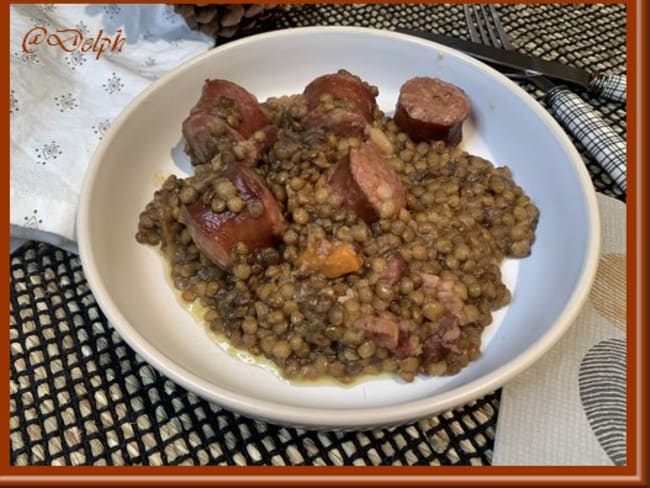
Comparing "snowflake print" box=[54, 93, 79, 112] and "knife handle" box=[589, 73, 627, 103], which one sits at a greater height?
"knife handle" box=[589, 73, 627, 103]

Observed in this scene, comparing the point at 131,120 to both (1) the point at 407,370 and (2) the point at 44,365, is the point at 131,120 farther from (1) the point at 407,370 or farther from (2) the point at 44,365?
(1) the point at 407,370

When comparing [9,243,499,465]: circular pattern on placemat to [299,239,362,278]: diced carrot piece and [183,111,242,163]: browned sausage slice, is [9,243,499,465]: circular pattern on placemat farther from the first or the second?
[183,111,242,163]: browned sausage slice

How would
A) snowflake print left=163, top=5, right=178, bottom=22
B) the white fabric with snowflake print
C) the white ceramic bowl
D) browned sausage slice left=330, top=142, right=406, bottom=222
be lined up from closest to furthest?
the white ceramic bowl
browned sausage slice left=330, top=142, right=406, bottom=222
the white fabric with snowflake print
snowflake print left=163, top=5, right=178, bottom=22

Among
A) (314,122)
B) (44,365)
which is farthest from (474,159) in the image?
(44,365)

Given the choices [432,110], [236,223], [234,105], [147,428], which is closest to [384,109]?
[432,110]

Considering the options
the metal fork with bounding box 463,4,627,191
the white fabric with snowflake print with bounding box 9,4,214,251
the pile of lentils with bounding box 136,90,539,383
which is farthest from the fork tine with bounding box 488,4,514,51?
the white fabric with snowflake print with bounding box 9,4,214,251

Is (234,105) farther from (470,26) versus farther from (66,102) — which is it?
(470,26)

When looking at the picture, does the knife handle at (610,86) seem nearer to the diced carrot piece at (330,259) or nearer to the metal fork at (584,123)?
the metal fork at (584,123)

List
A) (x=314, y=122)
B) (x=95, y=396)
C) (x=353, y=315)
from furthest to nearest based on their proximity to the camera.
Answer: (x=314, y=122), (x=95, y=396), (x=353, y=315)
